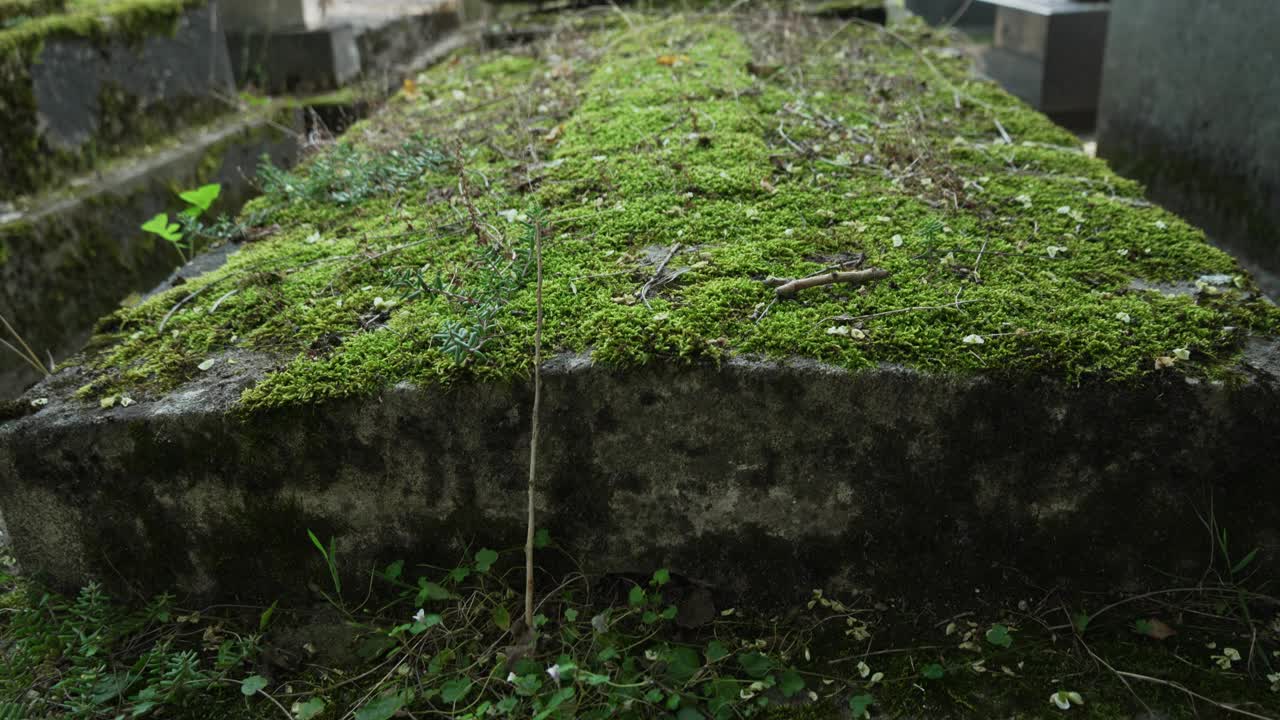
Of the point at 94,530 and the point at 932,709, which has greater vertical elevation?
the point at 94,530

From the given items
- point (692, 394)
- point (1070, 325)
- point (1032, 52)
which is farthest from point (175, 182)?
point (1032, 52)

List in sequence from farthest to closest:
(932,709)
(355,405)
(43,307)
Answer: (43,307) → (355,405) → (932,709)

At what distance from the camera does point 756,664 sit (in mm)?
2150

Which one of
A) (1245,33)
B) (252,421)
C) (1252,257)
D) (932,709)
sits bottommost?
(932,709)

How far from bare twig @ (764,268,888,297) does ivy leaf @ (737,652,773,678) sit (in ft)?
2.93

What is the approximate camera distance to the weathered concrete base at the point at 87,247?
3947 millimetres

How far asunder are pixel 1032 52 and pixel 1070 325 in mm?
5920

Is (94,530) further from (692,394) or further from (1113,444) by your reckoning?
(1113,444)

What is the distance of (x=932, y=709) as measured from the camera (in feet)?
6.87

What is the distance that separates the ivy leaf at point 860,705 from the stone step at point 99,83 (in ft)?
13.3

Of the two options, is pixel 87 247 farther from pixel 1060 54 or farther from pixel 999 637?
pixel 1060 54

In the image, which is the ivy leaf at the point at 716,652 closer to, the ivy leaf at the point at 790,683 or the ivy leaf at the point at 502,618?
the ivy leaf at the point at 790,683

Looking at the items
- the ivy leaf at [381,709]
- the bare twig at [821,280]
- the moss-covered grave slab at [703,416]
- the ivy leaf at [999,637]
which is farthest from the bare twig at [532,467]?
the ivy leaf at [999,637]

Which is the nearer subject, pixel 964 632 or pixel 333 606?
pixel 964 632
